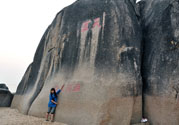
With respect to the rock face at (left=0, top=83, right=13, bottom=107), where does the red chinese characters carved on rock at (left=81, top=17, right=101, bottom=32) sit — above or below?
above

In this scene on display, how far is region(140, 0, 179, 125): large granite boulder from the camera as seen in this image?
3.75 m

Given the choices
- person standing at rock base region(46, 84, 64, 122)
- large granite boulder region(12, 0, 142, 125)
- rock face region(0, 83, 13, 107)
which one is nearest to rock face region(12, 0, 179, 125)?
large granite boulder region(12, 0, 142, 125)

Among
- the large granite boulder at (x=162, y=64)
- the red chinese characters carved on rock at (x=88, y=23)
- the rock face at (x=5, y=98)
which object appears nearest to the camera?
the large granite boulder at (x=162, y=64)

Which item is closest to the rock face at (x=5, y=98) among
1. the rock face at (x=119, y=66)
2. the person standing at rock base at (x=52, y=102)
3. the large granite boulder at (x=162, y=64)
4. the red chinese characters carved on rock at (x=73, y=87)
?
the rock face at (x=119, y=66)

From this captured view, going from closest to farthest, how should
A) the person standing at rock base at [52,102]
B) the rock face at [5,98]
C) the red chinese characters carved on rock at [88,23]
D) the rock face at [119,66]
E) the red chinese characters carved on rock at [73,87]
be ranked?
the rock face at [119,66]
the red chinese characters carved on rock at [73,87]
the person standing at rock base at [52,102]
the red chinese characters carved on rock at [88,23]
the rock face at [5,98]

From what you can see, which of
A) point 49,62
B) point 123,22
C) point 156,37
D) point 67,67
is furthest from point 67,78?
point 156,37

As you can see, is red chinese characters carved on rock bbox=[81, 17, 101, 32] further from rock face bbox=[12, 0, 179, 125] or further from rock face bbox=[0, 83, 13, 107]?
rock face bbox=[0, 83, 13, 107]

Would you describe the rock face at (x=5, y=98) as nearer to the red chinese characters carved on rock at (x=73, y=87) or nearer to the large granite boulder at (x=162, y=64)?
the red chinese characters carved on rock at (x=73, y=87)

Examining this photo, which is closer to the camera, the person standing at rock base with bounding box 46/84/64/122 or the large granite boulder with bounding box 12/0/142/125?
the large granite boulder with bounding box 12/0/142/125

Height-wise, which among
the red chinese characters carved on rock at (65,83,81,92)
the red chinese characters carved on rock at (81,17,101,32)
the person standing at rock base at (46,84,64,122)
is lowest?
the person standing at rock base at (46,84,64,122)

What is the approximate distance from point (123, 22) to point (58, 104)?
309 cm

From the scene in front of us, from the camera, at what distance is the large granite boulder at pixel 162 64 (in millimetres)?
3746

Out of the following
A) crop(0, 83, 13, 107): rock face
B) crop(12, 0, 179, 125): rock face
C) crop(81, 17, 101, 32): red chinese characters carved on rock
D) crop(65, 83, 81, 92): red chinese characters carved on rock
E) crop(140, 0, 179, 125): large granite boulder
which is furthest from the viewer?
crop(0, 83, 13, 107): rock face

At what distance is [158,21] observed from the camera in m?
4.61
